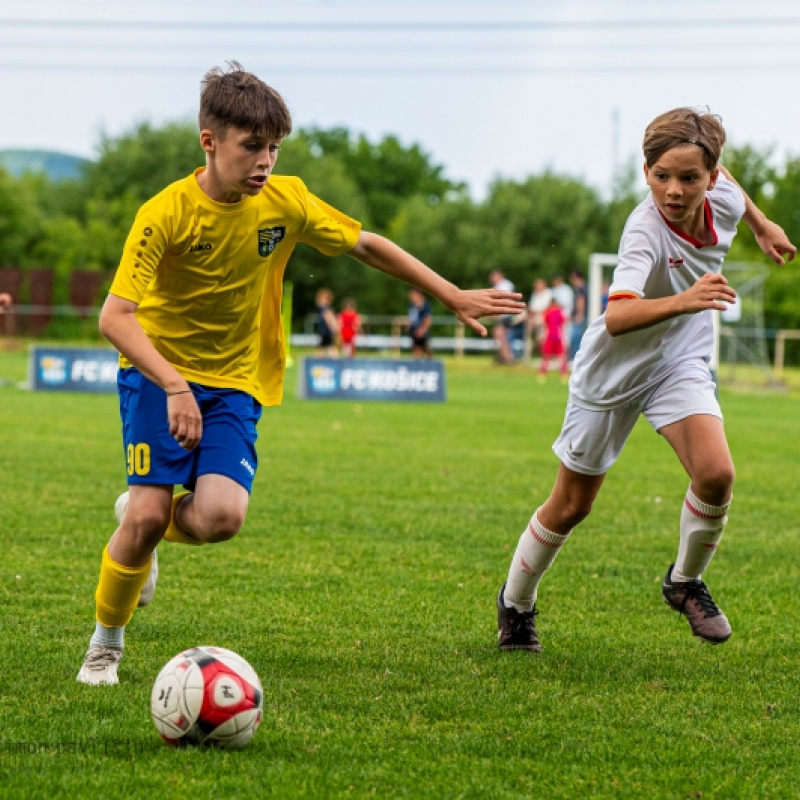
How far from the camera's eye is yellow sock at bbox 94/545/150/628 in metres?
4.36

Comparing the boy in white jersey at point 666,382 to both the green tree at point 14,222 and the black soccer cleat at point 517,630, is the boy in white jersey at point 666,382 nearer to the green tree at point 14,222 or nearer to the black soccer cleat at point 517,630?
the black soccer cleat at point 517,630

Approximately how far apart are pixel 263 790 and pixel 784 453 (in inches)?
430

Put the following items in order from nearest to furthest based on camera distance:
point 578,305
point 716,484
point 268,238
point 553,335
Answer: point 268,238, point 716,484, point 578,305, point 553,335

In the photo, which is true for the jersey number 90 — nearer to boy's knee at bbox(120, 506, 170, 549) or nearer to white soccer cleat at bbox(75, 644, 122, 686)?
boy's knee at bbox(120, 506, 170, 549)

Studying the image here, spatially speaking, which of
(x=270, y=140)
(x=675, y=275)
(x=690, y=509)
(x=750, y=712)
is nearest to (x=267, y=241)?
(x=270, y=140)

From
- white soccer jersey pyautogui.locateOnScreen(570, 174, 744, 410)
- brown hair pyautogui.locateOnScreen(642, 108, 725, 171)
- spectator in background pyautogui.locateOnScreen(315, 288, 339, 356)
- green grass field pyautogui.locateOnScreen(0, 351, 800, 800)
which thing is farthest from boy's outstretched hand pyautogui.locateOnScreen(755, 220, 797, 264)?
spectator in background pyautogui.locateOnScreen(315, 288, 339, 356)

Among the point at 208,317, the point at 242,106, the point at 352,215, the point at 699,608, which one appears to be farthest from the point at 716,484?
the point at 352,215

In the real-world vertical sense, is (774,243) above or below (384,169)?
below

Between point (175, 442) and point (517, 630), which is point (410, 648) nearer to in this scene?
point (517, 630)

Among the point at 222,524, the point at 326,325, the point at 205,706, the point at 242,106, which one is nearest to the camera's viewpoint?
the point at 205,706

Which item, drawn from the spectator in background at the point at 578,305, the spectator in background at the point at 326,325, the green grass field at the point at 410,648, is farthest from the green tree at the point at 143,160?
the green grass field at the point at 410,648

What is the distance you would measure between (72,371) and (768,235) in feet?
53.6

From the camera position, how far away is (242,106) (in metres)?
4.14

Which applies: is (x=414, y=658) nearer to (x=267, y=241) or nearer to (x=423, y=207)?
(x=267, y=241)
